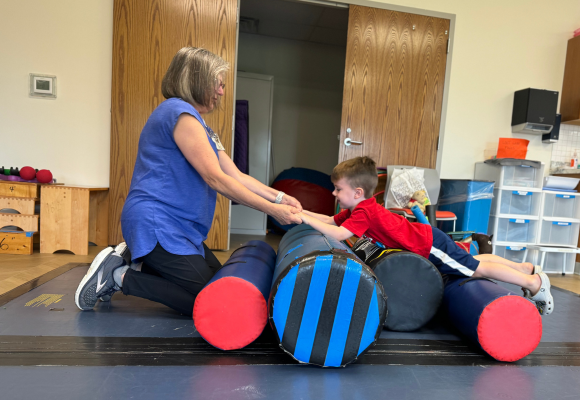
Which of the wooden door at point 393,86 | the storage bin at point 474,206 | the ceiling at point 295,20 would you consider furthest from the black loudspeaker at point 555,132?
the ceiling at point 295,20

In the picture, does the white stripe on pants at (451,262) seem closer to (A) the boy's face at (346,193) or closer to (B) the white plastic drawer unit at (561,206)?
(A) the boy's face at (346,193)

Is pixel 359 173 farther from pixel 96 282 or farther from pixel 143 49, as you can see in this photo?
pixel 143 49

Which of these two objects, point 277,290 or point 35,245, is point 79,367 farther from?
point 35,245

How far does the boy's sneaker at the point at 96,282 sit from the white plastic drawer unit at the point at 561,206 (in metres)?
3.82

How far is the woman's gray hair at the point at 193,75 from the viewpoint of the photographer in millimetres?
1586

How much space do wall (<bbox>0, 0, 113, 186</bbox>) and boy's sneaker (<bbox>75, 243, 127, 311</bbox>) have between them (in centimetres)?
199

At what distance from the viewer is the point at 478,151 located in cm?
395

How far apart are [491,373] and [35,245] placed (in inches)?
133

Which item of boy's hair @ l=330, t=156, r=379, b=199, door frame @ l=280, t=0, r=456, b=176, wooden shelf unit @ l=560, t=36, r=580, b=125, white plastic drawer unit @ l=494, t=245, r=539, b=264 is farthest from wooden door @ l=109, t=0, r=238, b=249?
wooden shelf unit @ l=560, t=36, r=580, b=125

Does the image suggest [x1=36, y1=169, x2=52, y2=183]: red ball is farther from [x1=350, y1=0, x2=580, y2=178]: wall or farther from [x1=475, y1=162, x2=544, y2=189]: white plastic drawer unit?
[x1=475, y1=162, x2=544, y2=189]: white plastic drawer unit

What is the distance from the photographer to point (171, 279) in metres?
1.59

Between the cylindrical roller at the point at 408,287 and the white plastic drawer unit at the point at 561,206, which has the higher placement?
the white plastic drawer unit at the point at 561,206

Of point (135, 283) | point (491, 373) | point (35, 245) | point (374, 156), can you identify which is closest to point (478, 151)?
point (374, 156)

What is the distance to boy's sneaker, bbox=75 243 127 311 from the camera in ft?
5.32
